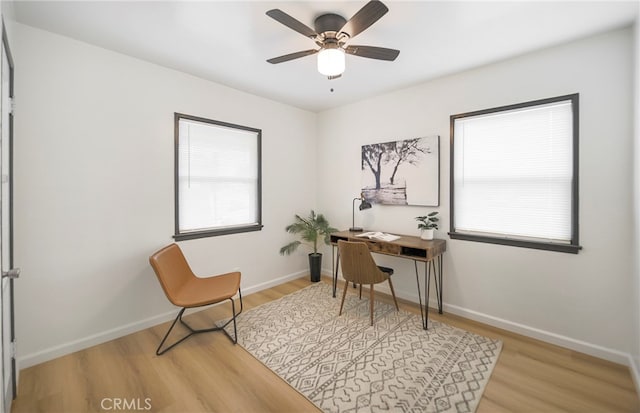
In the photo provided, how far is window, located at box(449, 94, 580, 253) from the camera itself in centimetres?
237

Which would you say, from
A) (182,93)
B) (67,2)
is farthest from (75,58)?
(182,93)

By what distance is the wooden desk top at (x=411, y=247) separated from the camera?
2703 mm

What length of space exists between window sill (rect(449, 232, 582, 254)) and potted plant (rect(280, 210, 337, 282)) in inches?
67.2

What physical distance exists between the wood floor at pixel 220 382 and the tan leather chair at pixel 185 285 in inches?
10.2

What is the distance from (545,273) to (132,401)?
3358 millimetres

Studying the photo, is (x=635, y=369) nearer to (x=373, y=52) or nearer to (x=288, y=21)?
(x=373, y=52)

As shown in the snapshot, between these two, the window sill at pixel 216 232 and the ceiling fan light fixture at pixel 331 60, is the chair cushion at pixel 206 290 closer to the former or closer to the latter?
the window sill at pixel 216 232

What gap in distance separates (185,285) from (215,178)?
124cm

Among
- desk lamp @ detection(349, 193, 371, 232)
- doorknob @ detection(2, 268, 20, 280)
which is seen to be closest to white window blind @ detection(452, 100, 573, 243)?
desk lamp @ detection(349, 193, 371, 232)

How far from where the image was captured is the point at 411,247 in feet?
9.05

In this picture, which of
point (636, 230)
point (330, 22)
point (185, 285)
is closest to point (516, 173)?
point (636, 230)

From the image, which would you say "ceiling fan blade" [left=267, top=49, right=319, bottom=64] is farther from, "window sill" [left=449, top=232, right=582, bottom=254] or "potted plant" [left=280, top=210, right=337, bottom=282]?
"potted plant" [left=280, top=210, right=337, bottom=282]

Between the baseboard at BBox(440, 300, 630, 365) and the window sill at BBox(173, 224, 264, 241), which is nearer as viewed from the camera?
the baseboard at BBox(440, 300, 630, 365)

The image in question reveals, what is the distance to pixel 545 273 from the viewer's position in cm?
247
